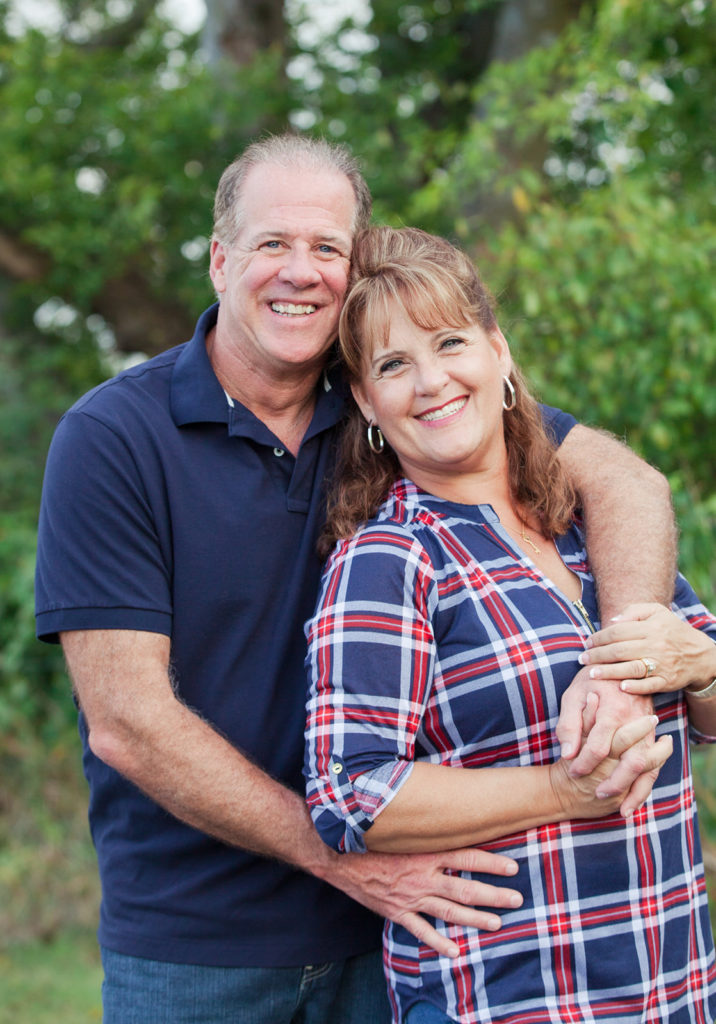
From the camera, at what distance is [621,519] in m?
2.26

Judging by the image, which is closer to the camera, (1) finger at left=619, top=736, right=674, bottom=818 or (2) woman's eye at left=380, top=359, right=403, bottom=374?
(1) finger at left=619, top=736, right=674, bottom=818

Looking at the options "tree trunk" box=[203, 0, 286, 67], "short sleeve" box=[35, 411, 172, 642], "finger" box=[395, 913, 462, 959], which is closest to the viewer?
"finger" box=[395, 913, 462, 959]

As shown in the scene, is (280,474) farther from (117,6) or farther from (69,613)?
(117,6)

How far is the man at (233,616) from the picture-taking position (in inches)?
79.7

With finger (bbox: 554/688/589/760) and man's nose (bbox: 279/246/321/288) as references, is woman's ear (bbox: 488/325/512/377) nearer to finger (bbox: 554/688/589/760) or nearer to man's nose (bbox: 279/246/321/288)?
man's nose (bbox: 279/246/321/288)

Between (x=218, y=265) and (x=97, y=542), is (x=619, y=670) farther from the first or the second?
(x=218, y=265)

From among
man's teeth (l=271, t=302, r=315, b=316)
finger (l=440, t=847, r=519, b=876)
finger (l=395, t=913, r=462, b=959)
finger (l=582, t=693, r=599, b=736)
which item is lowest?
finger (l=395, t=913, r=462, b=959)

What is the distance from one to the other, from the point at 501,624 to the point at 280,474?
65 cm

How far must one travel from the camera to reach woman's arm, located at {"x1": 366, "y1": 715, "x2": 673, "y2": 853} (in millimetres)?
1840

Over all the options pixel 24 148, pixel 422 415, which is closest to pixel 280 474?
pixel 422 415

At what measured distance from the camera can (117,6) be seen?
9.26m

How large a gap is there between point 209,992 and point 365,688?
826mm

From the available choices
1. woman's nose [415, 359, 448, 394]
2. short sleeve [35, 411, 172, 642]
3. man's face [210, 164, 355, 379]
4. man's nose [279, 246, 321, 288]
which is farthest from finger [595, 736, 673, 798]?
man's nose [279, 246, 321, 288]

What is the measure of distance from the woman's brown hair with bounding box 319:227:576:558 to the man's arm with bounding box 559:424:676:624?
72mm
